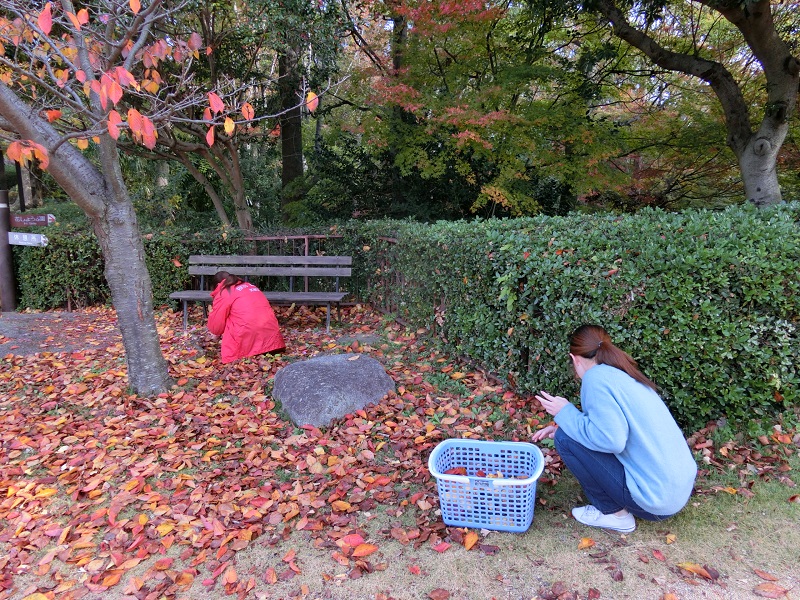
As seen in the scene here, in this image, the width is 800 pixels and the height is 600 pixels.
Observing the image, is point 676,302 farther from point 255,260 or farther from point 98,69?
point 255,260

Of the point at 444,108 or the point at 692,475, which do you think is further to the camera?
the point at 444,108

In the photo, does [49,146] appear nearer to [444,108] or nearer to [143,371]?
[143,371]

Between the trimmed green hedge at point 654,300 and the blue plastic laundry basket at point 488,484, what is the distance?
0.93 meters

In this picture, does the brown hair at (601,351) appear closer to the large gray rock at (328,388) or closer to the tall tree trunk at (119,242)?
the large gray rock at (328,388)

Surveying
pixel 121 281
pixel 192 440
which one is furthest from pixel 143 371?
pixel 192 440

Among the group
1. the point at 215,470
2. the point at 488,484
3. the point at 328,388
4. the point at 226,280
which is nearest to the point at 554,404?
the point at 488,484

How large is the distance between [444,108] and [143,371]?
5107 mm

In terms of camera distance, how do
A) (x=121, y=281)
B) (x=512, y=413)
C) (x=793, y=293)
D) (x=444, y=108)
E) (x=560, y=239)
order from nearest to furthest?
(x=793, y=293), (x=560, y=239), (x=512, y=413), (x=121, y=281), (x=444, y=108)

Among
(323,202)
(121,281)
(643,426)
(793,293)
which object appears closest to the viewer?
(643,426)

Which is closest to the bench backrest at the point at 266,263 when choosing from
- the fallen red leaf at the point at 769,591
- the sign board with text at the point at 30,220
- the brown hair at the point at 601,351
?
the sign board with text at the point at 30,220

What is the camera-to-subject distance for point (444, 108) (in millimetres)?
7059

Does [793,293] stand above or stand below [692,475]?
above

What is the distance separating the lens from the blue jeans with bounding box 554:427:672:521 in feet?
8.06

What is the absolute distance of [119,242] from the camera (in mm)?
4395
